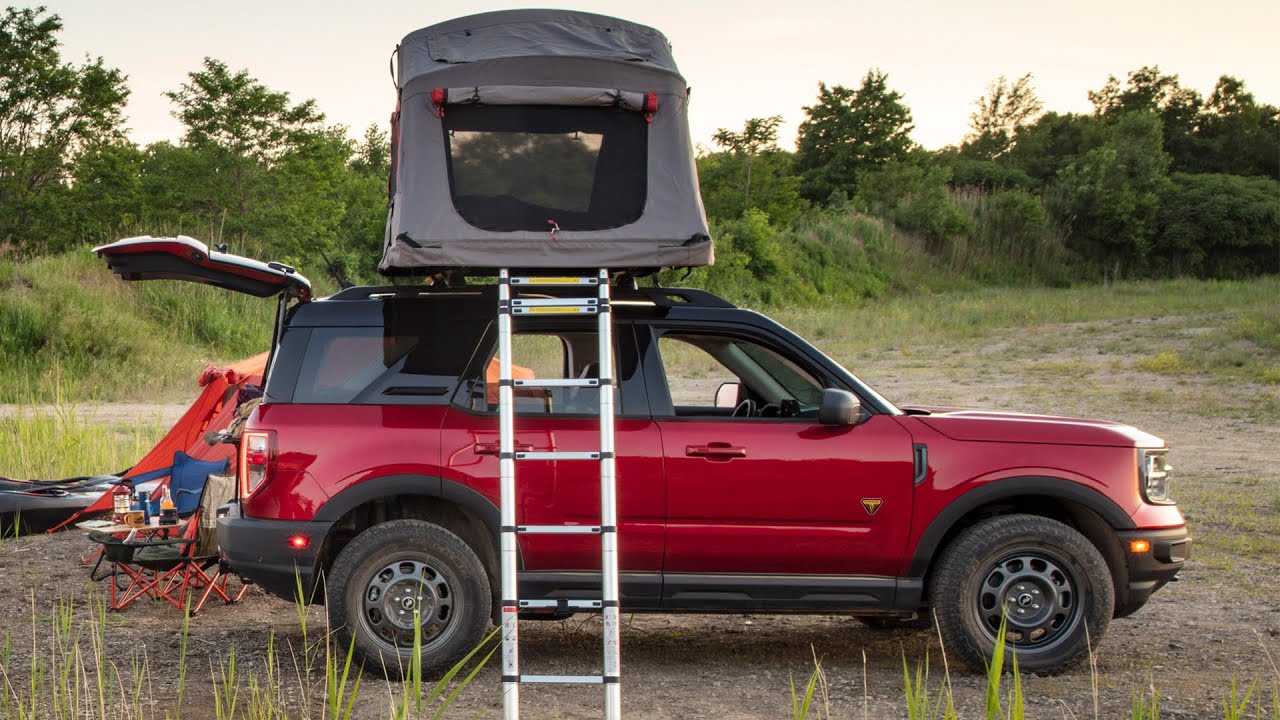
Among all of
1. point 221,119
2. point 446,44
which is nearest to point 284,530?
point 446,44

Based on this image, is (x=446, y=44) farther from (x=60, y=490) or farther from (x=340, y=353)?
(x=60, y=490)

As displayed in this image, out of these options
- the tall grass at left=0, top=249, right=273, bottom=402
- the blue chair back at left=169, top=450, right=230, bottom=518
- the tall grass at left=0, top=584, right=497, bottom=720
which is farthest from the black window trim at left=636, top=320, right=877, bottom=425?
the tall grass at left=0, top=249, right=273, bottom=402

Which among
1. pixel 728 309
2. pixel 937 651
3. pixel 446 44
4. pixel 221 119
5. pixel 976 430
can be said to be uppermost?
pixel 221 119

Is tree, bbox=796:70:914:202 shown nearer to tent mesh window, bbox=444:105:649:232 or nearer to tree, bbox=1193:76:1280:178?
tree, bbox=1193:76:1280:178

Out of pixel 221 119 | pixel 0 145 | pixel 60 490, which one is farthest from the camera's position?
pixel 0 145

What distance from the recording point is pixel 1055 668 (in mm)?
6703

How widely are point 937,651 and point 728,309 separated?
2.27 meters

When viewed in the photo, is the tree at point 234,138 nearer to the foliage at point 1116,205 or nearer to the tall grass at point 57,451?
the tall grass at point 57,451

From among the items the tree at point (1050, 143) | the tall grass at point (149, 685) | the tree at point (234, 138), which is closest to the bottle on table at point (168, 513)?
the tall grass at point (149, 685)

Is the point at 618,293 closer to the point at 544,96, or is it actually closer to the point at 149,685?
the point at 544,96

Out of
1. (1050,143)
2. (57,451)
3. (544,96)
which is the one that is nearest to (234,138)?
(57,451)

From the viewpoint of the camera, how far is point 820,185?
205 feet

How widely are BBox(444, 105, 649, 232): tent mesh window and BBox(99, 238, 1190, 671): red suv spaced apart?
66 cm

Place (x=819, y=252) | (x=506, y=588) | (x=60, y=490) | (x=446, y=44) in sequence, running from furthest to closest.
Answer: (x=819, y=252) → (x=60, y=490) → (x=446, y=44) → (x=506, y=588)
